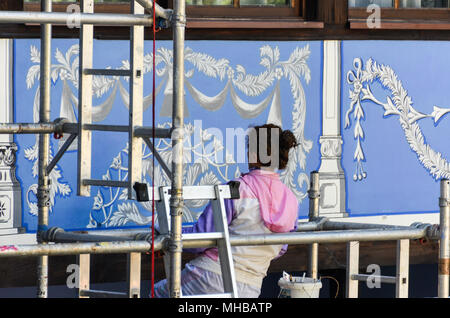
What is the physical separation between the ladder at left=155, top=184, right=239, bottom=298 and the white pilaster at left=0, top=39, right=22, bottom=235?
95.2 inches

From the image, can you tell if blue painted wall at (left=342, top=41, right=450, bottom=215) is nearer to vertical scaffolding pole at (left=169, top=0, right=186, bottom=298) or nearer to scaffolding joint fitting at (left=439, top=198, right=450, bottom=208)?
scaffolding joint fitting at (left=439, top=198, right=450, bottom=208)

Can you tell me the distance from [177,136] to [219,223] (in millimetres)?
510

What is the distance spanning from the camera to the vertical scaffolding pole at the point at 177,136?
17.0 feet

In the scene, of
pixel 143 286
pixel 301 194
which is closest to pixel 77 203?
pixel 143 286

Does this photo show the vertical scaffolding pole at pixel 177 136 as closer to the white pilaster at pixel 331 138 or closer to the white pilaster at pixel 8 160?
the white pilaster at pixel 8 160

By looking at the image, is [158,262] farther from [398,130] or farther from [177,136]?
[177,136]

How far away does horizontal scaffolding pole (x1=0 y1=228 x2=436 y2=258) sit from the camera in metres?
4.95

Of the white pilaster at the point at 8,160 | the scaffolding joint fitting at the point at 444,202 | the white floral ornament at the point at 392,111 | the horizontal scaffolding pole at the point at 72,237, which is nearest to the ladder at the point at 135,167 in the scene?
the horizontal scaffolding pole at the point at 72,237

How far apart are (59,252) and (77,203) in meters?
3.01

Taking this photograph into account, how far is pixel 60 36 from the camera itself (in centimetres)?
784

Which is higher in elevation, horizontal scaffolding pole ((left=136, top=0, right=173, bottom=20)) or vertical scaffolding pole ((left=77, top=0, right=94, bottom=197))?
horizontal scaffolding pole ((left=136, top=0, right=173, bottom=20))

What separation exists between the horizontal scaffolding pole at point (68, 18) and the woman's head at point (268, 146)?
923 mm

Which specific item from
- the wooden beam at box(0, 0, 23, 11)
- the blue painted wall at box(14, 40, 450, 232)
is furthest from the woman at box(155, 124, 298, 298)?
the wooden beam at box(0, 0, 23, 11)

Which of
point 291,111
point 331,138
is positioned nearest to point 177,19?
point 291,111
